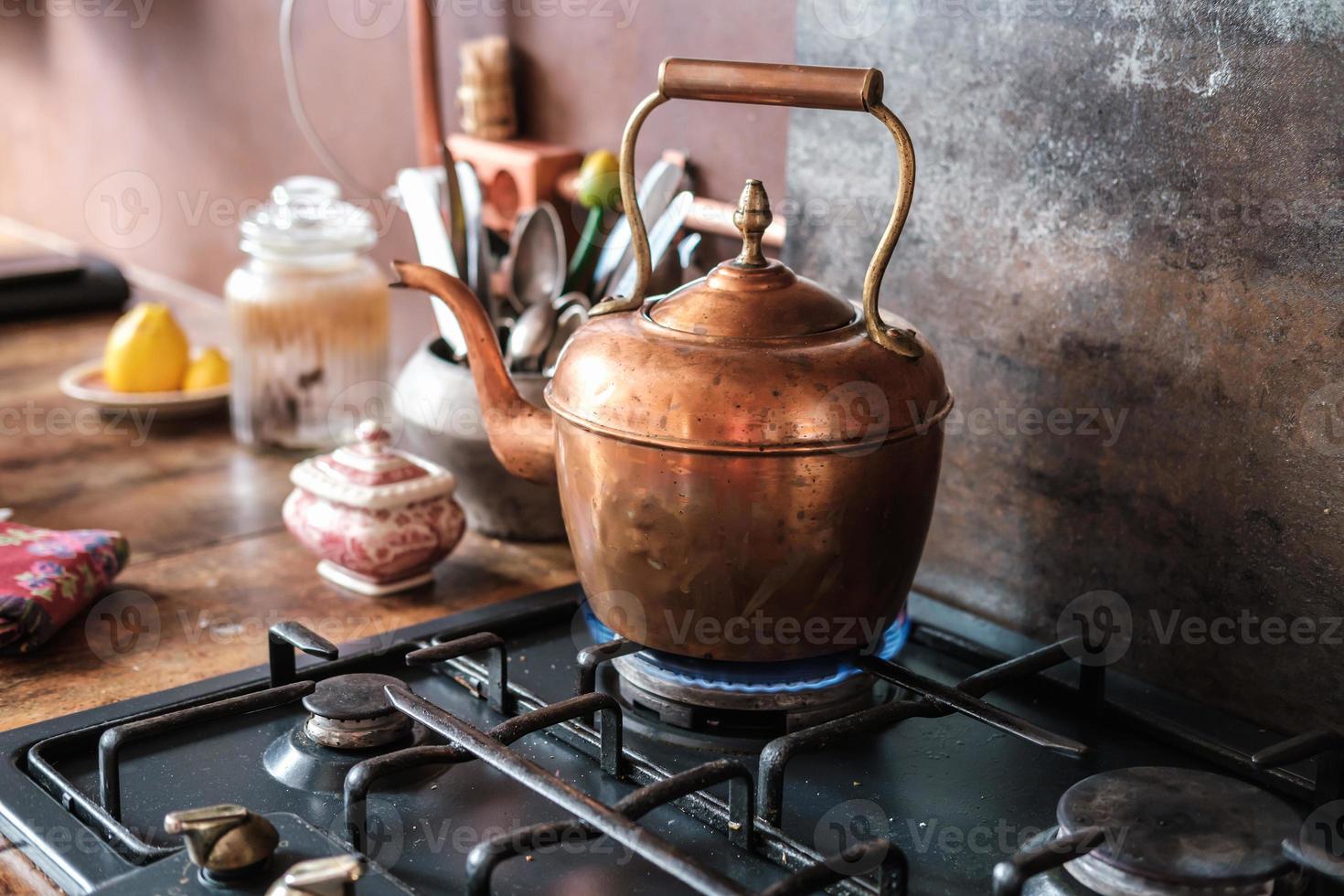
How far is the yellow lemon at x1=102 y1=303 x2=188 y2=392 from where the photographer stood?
143 centimetres

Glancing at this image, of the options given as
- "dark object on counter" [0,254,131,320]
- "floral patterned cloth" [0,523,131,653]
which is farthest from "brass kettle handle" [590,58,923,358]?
"dark object on counter" [0,254,131,320]

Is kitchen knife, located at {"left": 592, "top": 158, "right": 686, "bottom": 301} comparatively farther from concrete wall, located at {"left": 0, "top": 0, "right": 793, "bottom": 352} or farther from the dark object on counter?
the dark object on counter

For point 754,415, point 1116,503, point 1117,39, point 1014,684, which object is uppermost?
point 1117,39

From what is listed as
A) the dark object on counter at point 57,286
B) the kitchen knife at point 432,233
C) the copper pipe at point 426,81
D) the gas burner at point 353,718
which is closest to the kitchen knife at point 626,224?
the kitchen knife at point 432,233

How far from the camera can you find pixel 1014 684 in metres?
0.90

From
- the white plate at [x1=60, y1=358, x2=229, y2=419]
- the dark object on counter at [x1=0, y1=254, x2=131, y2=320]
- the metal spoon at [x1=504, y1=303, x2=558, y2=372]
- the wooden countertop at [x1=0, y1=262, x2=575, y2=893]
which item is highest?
the metal spoon at [x1=504, y1=303, x2=558, y2=372]

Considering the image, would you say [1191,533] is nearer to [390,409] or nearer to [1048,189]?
[1048,189]

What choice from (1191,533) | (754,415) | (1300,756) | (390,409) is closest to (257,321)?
(390,409)

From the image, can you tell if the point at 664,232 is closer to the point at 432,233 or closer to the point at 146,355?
the point at 432,233

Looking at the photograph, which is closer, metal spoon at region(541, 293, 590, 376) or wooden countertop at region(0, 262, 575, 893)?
wooden countertop at region(0, 262, 575, 893)

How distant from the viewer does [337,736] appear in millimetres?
788

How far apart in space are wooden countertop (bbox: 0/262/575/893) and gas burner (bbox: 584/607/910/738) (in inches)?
10.1

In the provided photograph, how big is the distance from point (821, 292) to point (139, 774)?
456 millimetres

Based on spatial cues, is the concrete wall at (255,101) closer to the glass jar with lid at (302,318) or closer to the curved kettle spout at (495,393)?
the glass jar with lid at (302,318)
